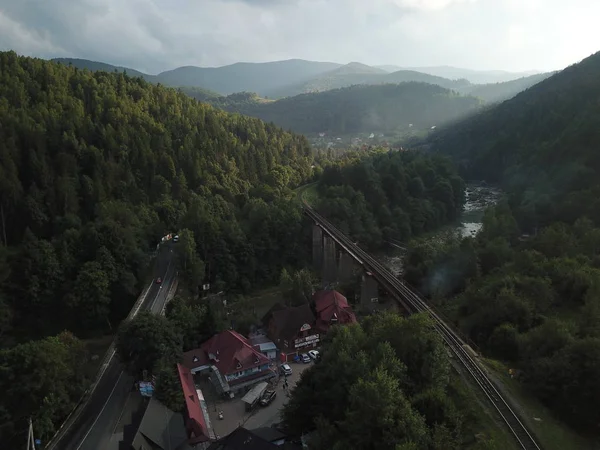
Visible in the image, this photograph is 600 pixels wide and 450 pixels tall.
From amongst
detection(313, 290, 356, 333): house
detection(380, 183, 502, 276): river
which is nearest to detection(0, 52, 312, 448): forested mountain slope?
detection(380, 183, 502, 276): river

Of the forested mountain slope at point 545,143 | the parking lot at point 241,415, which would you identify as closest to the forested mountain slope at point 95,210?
the parking lot at point 241,415

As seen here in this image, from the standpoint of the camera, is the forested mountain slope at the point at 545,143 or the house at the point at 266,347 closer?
the house at the point at 266,347

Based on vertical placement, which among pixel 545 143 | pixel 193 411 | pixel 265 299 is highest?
pixel 545 143

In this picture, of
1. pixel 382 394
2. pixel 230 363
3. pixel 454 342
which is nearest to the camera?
pixel 382 394

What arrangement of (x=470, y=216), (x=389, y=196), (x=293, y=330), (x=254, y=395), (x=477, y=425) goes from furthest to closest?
(x=470, y=216)
(x=389, y=196)
(x=293, y=330)
(x=254, y=395)
(x=477, y=425)

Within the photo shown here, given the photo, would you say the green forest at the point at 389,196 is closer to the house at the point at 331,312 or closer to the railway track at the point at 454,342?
the railway track at the point at 454,342

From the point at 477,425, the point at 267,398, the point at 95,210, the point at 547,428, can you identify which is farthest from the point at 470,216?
the point at 477,425

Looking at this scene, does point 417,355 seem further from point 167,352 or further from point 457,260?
point 457,260

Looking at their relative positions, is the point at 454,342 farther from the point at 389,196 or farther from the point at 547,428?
the point at 389,196
